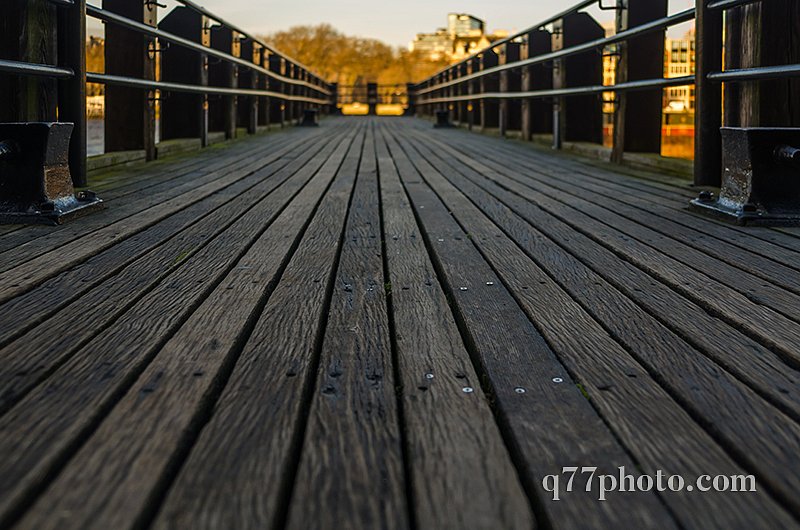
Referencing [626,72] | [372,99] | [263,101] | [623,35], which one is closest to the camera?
[623,35]

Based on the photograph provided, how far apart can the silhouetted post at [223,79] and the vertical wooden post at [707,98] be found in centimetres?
510

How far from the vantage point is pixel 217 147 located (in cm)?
683

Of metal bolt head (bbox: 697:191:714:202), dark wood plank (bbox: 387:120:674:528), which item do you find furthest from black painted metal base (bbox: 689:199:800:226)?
dark wood plank (bbox: 387:120:674:528)

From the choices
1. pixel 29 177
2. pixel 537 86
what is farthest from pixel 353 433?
pixel 537 86

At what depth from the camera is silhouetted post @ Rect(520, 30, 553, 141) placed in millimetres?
8250

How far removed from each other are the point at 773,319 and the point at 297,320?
0.95m

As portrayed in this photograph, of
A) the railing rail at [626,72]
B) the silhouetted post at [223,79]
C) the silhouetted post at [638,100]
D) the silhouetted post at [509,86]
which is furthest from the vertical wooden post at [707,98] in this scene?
the silhouetted post at [509,86]

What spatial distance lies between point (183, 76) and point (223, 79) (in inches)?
59.4

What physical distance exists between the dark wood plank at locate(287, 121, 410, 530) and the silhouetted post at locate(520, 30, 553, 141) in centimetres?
686

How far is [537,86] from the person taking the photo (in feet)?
27.3

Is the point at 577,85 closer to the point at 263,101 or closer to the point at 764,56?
the point at 764,56

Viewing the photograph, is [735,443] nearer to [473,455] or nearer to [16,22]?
[473,455]

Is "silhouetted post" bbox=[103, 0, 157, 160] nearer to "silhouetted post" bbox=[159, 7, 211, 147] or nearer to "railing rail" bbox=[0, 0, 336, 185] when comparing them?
"railing rail" bbox=[0, 0, 336, 185]

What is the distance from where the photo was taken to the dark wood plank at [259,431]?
800mm
